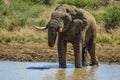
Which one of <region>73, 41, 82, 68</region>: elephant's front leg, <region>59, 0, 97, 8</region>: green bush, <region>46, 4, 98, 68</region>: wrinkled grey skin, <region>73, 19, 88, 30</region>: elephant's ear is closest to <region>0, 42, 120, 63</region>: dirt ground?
<region>46, 4, 98, 68</region>: wrinkled grey skin

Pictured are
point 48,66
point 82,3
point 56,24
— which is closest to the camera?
point 56,24

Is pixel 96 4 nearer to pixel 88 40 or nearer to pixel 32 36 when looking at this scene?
pixel 32 36

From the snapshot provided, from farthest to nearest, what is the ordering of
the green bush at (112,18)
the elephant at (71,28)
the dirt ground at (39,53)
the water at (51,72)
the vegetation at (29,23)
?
1. the green bush at (112,18)
2. the vegetation at (29,23)
3. the dirt ground at (39,53)
4. the elephant at (71,28)
5. the water at (51,72)

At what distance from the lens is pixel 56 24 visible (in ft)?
51.9

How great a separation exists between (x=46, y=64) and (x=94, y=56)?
1.83m

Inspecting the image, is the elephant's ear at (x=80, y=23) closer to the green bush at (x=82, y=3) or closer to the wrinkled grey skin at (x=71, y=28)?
the wrinkled grey skin at (x=71, y=28)

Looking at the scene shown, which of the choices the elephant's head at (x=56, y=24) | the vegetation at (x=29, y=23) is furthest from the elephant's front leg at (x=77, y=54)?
the vegetation at (x=29, y=23)

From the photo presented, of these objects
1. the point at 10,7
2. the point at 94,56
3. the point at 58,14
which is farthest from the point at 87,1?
the point at 58,14

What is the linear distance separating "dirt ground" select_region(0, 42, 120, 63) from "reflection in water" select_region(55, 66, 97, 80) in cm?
184

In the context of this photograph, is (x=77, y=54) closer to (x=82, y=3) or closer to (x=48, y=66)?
(x=48, y=66)

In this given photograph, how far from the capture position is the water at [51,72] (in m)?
15.2

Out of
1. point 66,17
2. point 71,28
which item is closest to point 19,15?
point 71,28

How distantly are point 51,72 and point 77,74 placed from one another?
0.85 m

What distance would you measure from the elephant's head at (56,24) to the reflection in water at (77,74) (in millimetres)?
1031
